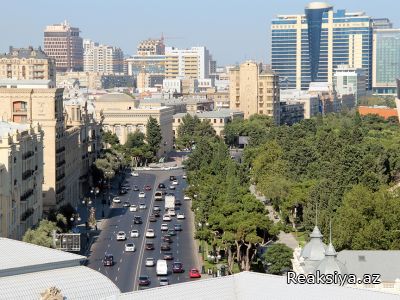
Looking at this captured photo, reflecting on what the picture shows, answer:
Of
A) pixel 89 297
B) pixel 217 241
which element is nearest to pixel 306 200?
pixel 217 241

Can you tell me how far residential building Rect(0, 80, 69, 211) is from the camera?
4228 inches

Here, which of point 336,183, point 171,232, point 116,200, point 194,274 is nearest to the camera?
point 194,274

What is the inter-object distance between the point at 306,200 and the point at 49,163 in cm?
2381

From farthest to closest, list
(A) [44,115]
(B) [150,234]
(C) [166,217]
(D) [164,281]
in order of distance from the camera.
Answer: (C) [166,217] → (A) [44,115] → (B) [150,234] → (D) [164,281]

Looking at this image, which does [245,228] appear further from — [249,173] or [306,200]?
[249,173]

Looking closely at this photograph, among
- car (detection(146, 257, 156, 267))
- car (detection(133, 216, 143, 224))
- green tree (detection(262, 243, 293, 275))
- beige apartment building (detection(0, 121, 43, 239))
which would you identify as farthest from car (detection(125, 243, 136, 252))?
green tree (detection(262, 243, 293, 275))

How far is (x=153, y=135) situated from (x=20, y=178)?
95253 millimetres

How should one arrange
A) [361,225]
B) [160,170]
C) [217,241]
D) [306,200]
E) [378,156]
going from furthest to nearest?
1. [160,170]
2. [378,156]
3. [306,200]
4. [217,241]
5. [361,225]

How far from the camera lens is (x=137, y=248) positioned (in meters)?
97.4

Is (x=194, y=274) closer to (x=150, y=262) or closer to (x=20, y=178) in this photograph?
(x=150, y=262)

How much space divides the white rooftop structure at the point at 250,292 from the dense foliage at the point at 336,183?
3350 centimetres

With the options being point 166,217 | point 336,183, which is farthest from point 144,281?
point 166,217

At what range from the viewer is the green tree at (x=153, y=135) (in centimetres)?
18412

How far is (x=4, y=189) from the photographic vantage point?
274ft
